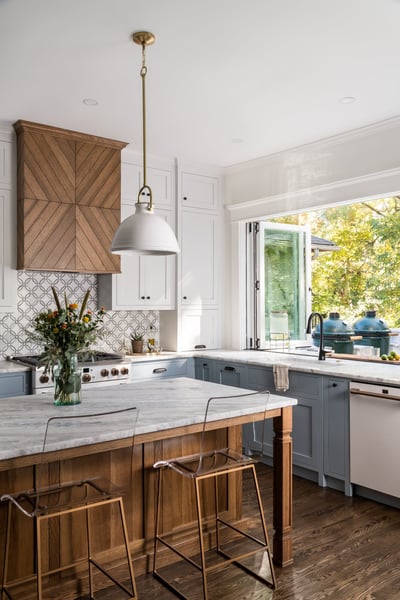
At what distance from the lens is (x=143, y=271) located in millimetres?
5309

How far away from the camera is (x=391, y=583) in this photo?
272 cm

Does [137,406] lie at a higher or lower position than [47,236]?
lower

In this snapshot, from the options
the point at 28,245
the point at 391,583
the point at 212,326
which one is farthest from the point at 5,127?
the point at 391,583

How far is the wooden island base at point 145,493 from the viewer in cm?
244

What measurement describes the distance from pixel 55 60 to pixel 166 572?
3.02 m

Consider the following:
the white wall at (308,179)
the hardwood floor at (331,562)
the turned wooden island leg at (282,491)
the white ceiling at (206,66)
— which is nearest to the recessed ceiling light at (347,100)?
the white ceiling at (206,66)

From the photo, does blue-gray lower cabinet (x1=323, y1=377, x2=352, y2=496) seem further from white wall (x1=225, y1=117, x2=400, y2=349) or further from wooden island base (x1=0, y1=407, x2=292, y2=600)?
white wall (x1=225, y1=117, x2=400, y2=349)

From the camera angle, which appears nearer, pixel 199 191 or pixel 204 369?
pixel 204 369

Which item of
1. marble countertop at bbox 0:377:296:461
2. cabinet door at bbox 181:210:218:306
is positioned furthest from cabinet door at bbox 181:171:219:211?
marble countertop at bbox 0:377:296:461

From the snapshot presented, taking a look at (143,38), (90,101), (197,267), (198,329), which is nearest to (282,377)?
(198,329)

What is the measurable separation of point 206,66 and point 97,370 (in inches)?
101

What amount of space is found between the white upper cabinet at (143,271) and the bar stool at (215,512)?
240 centimetres

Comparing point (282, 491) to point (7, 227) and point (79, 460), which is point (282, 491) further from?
point (7, 227)

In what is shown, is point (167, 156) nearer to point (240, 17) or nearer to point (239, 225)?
point (239, 225)
